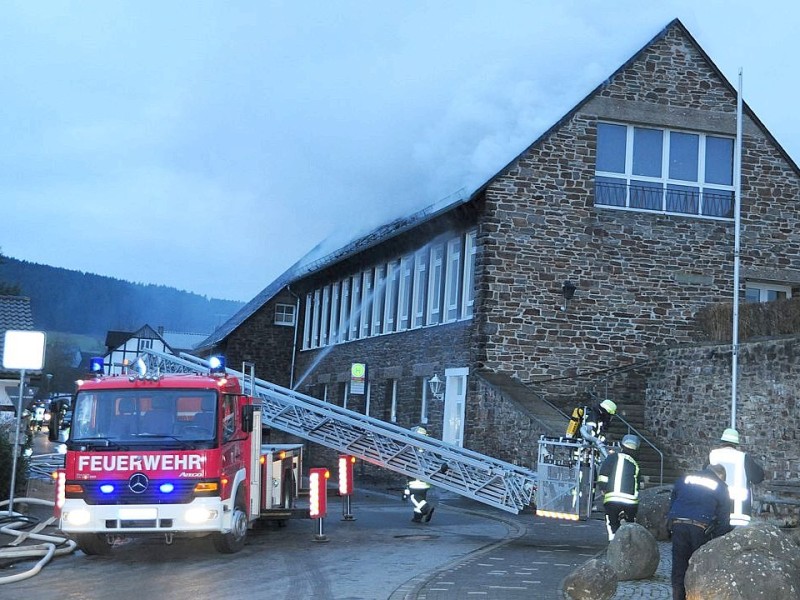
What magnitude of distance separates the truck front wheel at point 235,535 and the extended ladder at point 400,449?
238 centimetres

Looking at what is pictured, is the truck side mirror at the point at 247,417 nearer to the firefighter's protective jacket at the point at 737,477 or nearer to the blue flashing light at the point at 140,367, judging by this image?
the blue flashing light at the point at 140,367

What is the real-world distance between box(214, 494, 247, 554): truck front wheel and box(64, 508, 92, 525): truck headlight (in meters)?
1.59

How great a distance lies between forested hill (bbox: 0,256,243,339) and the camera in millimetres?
147250

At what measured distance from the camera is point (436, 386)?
2848 cm

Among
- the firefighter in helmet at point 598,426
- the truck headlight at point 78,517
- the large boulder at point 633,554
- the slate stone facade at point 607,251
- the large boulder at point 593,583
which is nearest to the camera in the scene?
the large boulder at point 593,583

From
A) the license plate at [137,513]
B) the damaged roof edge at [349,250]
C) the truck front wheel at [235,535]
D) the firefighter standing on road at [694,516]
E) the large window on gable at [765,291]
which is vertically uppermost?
the damaged roof edge at [349,250]

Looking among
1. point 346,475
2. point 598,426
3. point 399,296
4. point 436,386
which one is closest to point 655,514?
point 598,426

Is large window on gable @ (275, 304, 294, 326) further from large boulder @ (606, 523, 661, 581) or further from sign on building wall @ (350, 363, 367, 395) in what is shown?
large boulder @ (606, 523, 661, 581)

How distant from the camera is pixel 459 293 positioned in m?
28.2

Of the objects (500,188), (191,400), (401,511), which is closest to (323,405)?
(401,511)

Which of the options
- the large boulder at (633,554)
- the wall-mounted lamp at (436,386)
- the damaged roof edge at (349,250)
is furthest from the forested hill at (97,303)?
the large boulder at (633,554)

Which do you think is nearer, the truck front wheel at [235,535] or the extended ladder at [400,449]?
the truck front wheel at [235,535]

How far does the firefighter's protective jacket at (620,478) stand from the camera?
46.6ft

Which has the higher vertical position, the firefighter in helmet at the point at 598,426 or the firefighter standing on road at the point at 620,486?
the firefighter in helmet at the point at 598,426
